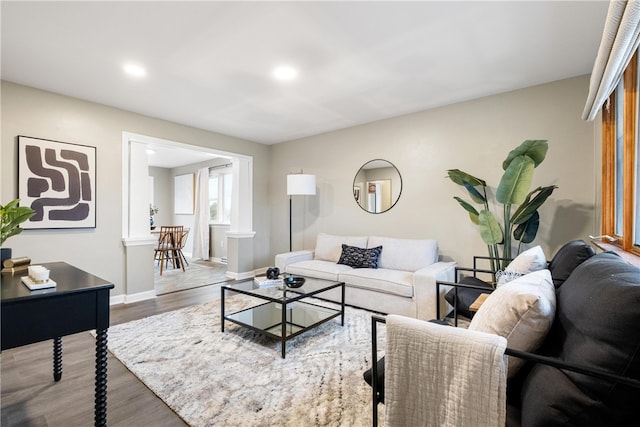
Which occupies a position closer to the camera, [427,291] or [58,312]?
[58,312]

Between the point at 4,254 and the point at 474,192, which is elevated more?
the point at 474,192

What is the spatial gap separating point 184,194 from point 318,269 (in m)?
5.72

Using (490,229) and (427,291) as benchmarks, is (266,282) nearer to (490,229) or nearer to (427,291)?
(427,291)

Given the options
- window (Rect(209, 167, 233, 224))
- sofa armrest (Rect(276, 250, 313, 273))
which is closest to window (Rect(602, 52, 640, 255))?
sofa armrest (Rect(276, 250, 313, 273))

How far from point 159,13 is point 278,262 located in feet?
9.81

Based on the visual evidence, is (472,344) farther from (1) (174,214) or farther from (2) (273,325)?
(1) (174,214)

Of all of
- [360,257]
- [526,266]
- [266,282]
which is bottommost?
[266,282]

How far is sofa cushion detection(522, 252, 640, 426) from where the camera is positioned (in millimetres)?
716

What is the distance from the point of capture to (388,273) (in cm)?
331

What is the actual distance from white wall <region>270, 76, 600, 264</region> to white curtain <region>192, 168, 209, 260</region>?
110 inches

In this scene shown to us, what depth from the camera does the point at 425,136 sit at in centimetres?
371

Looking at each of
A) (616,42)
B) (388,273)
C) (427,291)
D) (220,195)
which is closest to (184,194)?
(220,195)

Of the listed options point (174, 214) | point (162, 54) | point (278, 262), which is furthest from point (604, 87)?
point (174, 214)

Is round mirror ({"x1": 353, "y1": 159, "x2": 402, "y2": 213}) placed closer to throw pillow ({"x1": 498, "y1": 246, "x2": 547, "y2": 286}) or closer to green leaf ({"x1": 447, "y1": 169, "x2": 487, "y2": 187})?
green leaf ({"x1": 447, "y1": 169, "x2": 487, "y2": 187})
